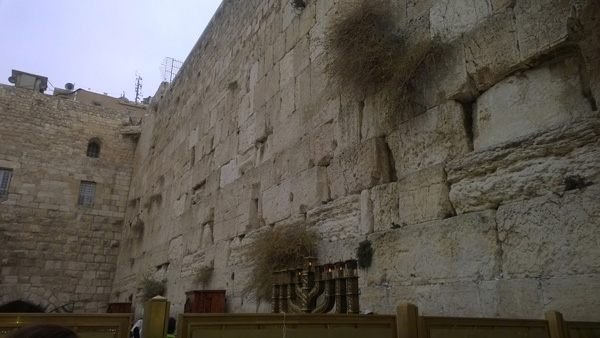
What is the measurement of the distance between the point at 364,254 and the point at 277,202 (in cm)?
181

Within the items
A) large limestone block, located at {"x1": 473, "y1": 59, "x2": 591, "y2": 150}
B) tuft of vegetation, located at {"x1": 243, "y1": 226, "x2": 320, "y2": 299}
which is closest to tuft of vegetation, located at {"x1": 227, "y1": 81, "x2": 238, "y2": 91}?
tuft of vegetation, located at {"x1": 243, "y1": 226, "x2": 320, "y2": 299}

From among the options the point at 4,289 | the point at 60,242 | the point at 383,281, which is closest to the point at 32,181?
the point at 60,242

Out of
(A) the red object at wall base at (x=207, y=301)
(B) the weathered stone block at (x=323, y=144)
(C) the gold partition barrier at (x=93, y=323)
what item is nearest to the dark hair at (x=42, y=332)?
(C) the gold partition barrier at (x=93, y=323)

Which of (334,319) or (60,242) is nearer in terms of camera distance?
(334,319)

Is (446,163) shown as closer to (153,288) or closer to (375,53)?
(375,53)

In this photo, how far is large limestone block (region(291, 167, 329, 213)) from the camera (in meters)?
4.60

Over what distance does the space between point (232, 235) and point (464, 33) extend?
4.07 metres

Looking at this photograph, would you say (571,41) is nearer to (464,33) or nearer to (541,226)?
(464,33)

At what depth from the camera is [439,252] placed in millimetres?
3180

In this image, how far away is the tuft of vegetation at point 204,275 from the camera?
669 centimetres

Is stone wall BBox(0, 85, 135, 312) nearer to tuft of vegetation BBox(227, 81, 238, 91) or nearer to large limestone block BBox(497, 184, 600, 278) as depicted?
tuft of vegetation BBox(227, 81, 238, 91)

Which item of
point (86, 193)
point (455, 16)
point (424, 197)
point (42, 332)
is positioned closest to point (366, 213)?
point (424, 197)

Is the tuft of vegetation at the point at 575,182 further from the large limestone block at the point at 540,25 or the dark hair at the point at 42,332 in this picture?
the dark hair at the point at 42,332

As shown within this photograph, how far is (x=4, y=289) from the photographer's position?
1195 cm
